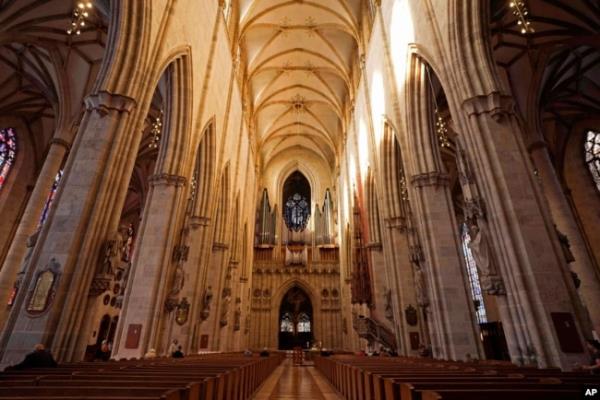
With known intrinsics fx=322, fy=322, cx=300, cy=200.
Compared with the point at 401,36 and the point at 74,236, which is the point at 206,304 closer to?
the point at 74,236

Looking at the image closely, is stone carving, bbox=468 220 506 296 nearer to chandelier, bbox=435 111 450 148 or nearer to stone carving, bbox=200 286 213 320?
chandelier, bbox=435 111 450 148

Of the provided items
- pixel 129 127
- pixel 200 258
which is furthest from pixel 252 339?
pixel 129 127

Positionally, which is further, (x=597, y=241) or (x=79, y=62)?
(x=597, y=241)

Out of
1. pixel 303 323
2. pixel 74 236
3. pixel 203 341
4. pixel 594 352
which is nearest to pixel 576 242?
pixel 594 352

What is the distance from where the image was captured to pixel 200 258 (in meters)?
12.1

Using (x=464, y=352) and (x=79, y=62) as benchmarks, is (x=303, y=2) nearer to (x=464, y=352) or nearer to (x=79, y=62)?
(x=79, y=62)

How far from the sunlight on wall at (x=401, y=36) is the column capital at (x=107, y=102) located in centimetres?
803

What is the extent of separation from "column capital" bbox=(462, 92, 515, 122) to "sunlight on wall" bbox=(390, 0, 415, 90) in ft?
13.7

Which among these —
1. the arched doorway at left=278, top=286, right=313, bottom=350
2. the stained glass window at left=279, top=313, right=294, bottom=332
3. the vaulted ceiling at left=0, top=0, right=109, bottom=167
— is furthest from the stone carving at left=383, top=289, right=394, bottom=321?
the stained glass window at left=279, top=313, right=294, bottom=332

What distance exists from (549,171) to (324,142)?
18209 mm

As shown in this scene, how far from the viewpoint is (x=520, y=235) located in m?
5.47

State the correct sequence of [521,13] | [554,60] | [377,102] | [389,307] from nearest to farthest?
[521,13] < [389,307] < [554,60] < [377,102]

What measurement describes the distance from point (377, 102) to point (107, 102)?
10.5 meters

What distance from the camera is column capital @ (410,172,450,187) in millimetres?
9211
